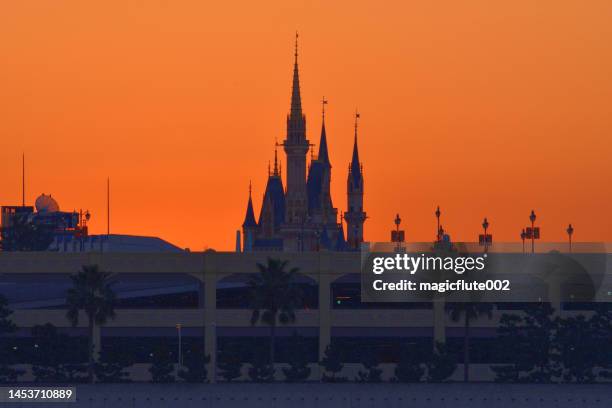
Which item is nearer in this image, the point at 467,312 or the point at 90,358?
the point at 90,358

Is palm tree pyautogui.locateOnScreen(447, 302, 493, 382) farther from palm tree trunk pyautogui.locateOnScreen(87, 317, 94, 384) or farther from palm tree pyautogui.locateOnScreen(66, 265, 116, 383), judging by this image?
palm tree trunk pyautogui.locateOnScreen(87, 317, 94, 384)

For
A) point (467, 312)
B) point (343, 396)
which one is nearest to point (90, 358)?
point (343, 396)

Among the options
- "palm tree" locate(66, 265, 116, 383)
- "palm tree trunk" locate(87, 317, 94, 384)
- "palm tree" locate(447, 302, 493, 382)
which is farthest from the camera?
"palm tree" locate(447, 302, 493, 382)

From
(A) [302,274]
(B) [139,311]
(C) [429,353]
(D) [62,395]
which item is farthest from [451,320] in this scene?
(D) [62,395]

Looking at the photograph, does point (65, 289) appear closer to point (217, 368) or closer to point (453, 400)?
point (217, 368)

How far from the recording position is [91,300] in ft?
560

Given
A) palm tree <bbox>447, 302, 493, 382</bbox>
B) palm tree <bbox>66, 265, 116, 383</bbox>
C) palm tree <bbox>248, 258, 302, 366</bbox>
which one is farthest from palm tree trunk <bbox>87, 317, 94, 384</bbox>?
palm tree <bbox>447, 302, 493, 382</bbox>

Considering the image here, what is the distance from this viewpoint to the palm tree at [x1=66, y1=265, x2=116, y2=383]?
170625mm

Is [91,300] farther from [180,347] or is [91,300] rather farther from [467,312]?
[467,312]

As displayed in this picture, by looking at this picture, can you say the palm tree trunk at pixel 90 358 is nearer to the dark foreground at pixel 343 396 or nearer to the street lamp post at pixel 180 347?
the street lamp post at pixel 180 347

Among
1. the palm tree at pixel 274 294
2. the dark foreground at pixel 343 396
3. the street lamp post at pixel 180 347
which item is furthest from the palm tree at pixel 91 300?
the dark foreground at pixel 343 396

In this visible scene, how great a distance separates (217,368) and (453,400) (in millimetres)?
38463

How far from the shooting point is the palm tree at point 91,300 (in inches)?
6718

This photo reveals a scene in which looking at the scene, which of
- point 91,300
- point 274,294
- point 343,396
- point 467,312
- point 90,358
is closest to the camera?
point 343,396
